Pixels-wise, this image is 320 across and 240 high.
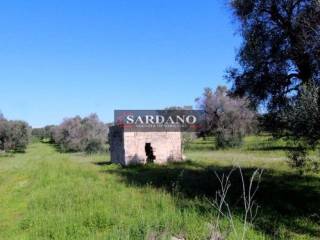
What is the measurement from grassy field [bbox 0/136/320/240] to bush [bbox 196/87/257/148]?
74.8 ft

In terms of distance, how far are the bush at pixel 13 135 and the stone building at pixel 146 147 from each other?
42.9 meters

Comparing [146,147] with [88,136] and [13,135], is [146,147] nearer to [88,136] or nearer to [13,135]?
[88,136]

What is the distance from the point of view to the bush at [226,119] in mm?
46969

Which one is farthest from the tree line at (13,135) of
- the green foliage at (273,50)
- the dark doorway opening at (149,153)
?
the green foliage at (273,50)

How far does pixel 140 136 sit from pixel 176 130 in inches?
109

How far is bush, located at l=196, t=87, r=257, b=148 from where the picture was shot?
47.0 meters

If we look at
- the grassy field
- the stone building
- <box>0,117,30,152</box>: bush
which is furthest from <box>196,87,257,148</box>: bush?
<box>0,117,30,152</box>: bush

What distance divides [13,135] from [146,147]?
4654 cm

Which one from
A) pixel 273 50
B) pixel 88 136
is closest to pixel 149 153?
pixel 273 50

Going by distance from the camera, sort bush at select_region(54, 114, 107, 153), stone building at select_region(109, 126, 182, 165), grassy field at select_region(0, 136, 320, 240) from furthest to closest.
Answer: bush at select_region(54, 114, 107, 153) < stone building at select_region(109, 126, 182, 165) < grassy field at select_region(0, 136, 320, 240)

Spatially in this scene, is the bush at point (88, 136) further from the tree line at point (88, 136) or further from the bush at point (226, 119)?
the bush at point (226, 119)

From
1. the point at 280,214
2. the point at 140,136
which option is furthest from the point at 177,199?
the point at 140,136

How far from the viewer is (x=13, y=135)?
72.2 metres

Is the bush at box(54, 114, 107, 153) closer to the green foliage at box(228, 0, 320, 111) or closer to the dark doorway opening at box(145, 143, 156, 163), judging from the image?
the dark doorway opening at box(145, 143, 156, 163)
